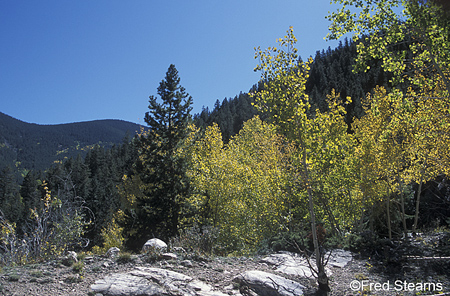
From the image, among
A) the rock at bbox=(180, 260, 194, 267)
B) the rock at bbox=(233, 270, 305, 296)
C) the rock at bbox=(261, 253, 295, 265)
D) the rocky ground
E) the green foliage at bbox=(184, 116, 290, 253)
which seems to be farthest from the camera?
the green foliage at bbox=(184, 116, 290, 253)

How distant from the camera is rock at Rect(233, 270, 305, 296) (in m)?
6.24

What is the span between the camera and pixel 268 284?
250 inches

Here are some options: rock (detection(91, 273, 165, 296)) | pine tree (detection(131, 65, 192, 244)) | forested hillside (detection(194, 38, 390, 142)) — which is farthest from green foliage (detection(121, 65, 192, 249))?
forested hillside (detection(194, 38, 390, 142))

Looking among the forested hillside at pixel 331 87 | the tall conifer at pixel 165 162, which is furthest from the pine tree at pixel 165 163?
the forested hillside at pixel 331 87

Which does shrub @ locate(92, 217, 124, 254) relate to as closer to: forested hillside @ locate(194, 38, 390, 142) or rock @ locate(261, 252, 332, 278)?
rock @ locate(261, 252, 332, 278)

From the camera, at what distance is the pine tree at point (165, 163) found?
1672 centimetres

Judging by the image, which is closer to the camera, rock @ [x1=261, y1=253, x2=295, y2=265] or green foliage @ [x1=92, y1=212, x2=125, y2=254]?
rock @ [x1=261, y1=253, x2=295, y2=265]

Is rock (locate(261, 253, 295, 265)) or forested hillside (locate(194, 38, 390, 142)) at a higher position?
forested hillside (locate(194, 38, 390, 142))

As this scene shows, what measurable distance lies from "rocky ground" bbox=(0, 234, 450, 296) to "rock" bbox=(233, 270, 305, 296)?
32 mm

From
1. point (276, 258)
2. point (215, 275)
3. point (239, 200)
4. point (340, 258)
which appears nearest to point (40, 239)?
point (215, 275)

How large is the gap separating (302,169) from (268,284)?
2.85 metres

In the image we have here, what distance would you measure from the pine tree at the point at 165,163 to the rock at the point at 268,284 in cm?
960

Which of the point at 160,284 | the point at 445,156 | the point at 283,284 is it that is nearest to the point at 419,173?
the point at 445,156

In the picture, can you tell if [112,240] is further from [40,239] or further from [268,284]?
[268,284]
